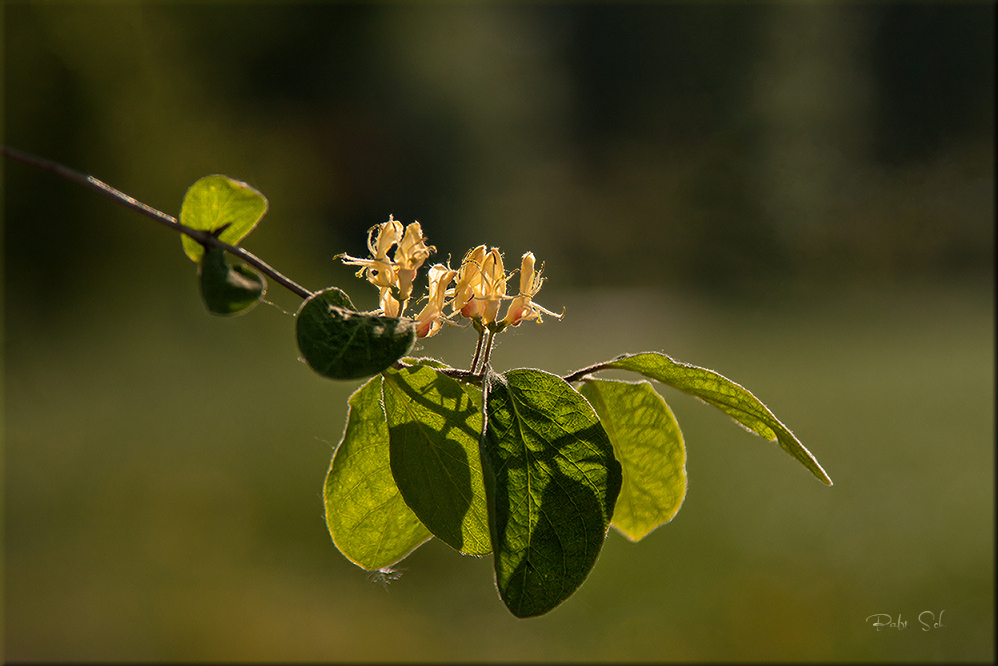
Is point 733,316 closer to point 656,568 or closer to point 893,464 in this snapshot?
point 893,464

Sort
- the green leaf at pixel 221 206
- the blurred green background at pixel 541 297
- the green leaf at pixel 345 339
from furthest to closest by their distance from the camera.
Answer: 1. the blurred green background at pixel 541 297
2. the green leaf at pixel 221 206
3. the green leaf at pixel 345 339

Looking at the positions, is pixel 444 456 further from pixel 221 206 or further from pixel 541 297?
pixel 541 297

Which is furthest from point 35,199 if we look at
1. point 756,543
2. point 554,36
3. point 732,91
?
point 554,36

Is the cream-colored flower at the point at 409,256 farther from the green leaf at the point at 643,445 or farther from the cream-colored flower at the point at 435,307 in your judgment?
the green leaf at the point at 643,445

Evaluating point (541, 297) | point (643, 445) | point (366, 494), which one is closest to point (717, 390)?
point (643, 445)

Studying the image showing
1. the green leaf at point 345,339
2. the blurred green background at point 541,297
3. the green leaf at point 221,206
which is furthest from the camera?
the blurred green background at point 541,297

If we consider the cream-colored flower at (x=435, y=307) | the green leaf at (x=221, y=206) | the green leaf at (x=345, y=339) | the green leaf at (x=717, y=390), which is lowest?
the green leaf at (x=717, y=390)

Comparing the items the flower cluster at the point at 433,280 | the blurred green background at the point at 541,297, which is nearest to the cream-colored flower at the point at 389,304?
the flower cluster at the point at 433,280
